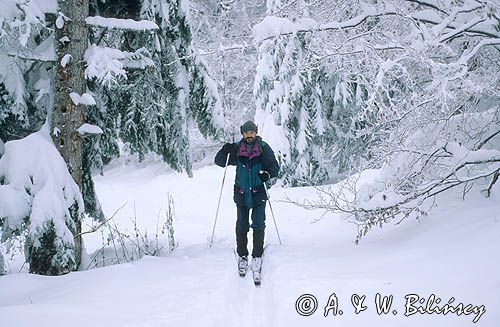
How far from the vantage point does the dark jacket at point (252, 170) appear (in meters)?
6.20

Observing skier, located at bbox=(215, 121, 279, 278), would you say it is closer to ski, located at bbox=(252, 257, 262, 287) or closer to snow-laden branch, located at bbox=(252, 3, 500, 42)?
ski, located at bbox=(252, 257, 262, 287)

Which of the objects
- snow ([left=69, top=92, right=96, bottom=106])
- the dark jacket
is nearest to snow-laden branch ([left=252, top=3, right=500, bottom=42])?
the dark jacket

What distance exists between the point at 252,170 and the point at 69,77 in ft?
9.08

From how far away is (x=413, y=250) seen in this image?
4.84m

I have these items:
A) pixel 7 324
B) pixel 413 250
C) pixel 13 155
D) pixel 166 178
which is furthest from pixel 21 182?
pixel 166 178

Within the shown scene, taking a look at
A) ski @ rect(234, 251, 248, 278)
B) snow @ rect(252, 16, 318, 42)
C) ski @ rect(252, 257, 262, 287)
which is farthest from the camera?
ski @ rect(234, 251, 248, 278)

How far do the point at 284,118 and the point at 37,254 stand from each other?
30.1 feet

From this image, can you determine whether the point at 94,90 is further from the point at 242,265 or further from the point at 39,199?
the point at 242,265

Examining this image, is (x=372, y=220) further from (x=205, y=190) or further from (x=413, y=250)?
(x=205, y=190)

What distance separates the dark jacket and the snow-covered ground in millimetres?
884

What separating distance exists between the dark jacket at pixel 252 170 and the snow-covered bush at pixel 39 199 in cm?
229

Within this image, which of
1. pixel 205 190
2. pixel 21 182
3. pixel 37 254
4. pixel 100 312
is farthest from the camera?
pixel 205 190

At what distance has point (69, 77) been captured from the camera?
531 centimetres

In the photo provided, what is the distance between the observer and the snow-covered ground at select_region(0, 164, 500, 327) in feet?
11.6
